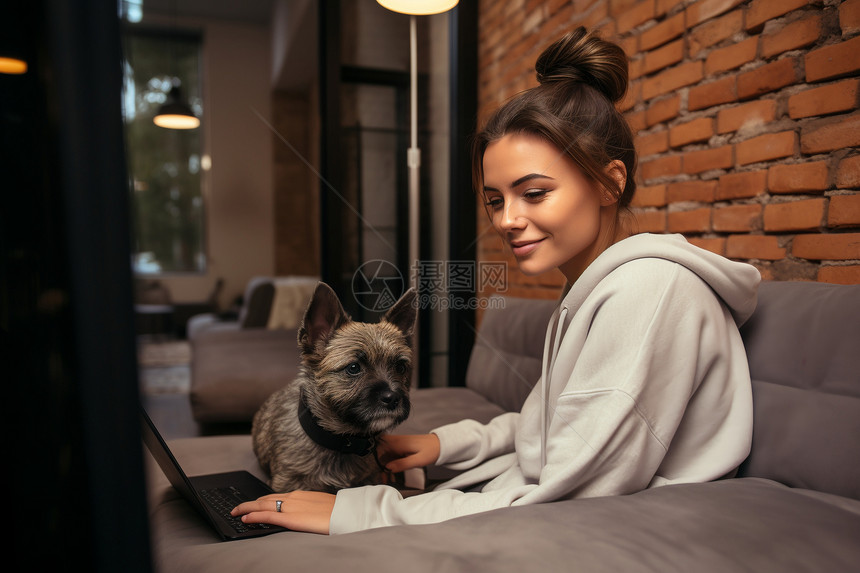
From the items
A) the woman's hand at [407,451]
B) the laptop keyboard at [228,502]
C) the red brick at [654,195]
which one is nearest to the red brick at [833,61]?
the red brick at [654,195]

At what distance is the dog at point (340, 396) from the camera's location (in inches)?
23.5

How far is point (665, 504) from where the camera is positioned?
57 centimetres

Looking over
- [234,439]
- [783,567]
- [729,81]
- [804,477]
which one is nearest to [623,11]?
[729,81]

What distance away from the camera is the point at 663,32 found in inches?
43.3

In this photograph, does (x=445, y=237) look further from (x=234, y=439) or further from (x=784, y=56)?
(x=784, y=56)

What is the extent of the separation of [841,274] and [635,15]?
66 cm

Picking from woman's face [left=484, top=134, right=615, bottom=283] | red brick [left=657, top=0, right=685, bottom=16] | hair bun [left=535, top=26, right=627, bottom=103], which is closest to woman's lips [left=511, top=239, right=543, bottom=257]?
woman's face [left=484, top=134, right=615, bottom=283]

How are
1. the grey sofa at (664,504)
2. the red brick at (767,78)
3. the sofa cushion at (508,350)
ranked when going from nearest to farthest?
the grey sofa at (664,504)
the sofa cushion at (508,350)
the red brick at (767,78)

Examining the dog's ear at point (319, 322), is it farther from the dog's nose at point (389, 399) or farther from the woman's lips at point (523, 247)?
the woman's lips at point (523, 247)

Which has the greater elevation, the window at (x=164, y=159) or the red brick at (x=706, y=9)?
the red brick at (x=706, y=9)

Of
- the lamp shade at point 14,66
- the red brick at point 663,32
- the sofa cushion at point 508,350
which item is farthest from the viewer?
the red brick at point 663,32

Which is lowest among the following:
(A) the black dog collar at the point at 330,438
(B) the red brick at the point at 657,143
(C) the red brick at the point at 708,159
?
(A) the black dog collar at the point at 330,438

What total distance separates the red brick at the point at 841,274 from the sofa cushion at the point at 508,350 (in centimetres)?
65

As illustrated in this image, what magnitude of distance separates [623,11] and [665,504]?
3.15ft
